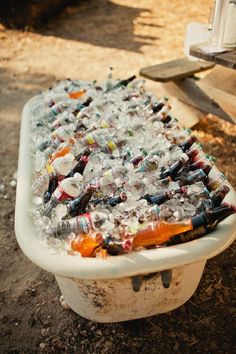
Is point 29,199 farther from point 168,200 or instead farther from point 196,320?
point 196,320

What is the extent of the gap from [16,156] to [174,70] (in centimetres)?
157

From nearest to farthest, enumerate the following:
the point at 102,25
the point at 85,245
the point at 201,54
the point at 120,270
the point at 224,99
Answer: the point at 120,270 < the point at 85,245 < the point at 201,54 < the point at 224,99 < the point at 102,25

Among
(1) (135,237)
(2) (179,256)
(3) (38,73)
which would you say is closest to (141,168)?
(1) (135,237)

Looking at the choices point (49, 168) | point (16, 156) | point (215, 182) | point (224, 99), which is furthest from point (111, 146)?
point (16, 156)

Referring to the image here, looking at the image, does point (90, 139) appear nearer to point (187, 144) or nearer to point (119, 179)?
point (119, 179)

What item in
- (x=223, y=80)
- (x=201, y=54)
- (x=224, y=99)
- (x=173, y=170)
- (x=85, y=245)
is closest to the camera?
(x=85, y=245)

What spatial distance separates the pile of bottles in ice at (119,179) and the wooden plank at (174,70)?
475 millimetres

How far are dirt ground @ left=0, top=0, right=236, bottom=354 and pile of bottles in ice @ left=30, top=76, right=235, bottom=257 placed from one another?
0.68 metres

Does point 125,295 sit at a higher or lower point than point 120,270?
lower

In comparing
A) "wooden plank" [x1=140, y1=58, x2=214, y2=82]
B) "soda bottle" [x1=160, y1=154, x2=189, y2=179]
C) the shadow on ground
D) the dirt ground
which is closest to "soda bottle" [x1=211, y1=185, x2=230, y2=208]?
"soda bottle" [x1=160, y1=154, x2=189, y2=179]

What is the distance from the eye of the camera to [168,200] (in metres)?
1.76

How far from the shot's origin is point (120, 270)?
4.62 ft

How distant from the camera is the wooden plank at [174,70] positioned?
124 inches

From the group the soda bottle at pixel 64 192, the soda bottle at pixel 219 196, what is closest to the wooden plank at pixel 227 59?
the soda bottle at pixel 219 196
